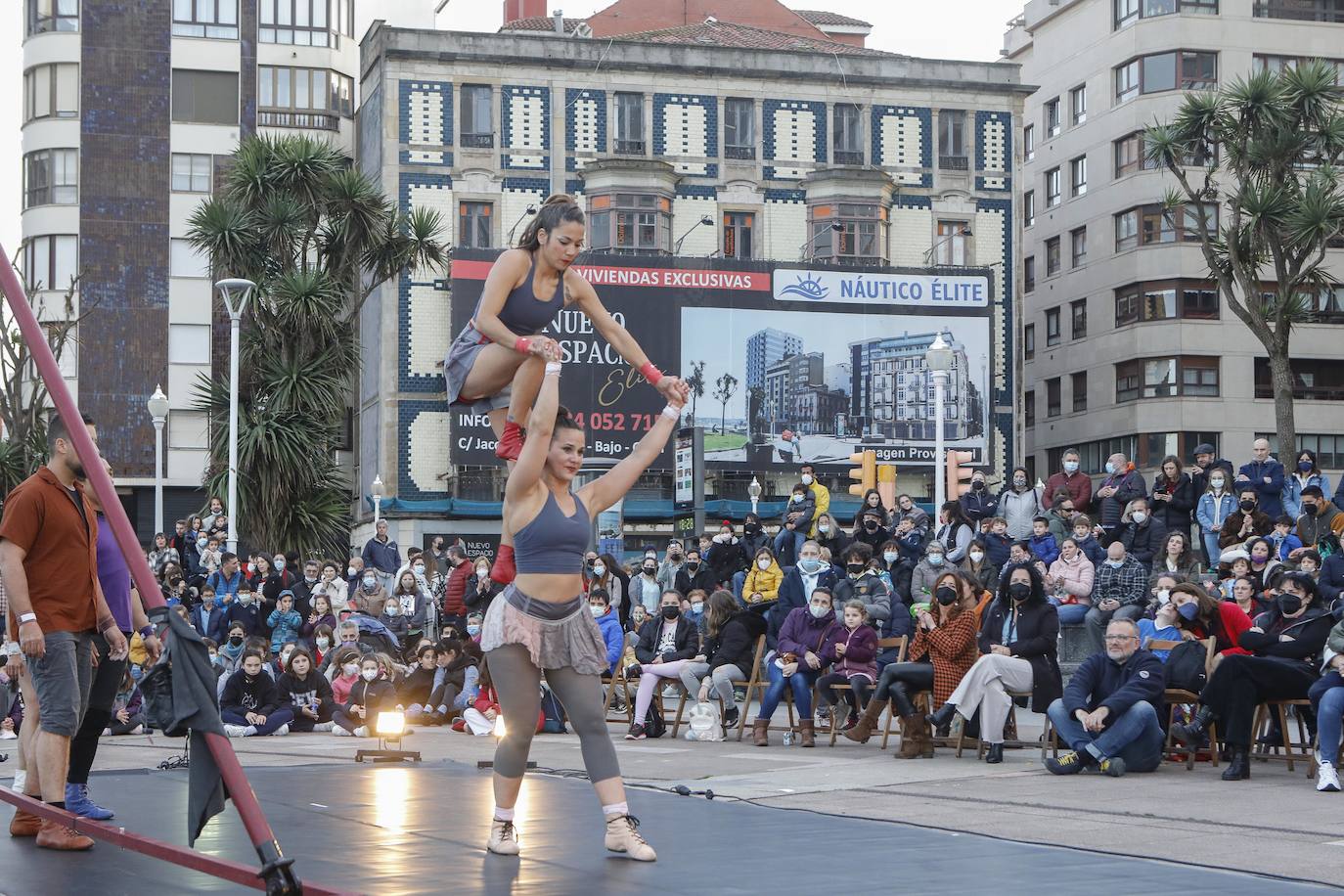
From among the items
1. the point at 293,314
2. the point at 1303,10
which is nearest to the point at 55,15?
the point at 293,314

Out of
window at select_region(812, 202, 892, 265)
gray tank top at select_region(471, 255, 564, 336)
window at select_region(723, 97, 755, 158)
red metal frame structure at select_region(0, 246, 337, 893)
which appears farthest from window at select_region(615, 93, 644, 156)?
red metal frame structure at select_region(0, 246, 337, 893)

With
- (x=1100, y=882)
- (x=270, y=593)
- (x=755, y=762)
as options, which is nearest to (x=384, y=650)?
(x=270, y=593)

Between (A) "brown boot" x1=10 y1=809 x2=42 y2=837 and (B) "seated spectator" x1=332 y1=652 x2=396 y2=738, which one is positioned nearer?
(A) "brown boot" x1=10 y1=809 x2=42 y2=837

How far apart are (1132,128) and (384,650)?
1462 inches

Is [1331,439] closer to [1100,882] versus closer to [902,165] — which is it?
[902,165]

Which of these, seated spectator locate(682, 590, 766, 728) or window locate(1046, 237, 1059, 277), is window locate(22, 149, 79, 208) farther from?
seated spectator locate(682, 590, 766, 728)

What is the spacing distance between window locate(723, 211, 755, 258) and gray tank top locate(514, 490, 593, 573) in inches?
1594

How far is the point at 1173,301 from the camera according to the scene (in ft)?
166

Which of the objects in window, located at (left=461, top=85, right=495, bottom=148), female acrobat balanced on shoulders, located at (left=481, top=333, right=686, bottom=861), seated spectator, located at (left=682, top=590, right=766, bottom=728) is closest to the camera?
female acrobat balanced on shoulders, located at (left=481, top=333, right=686, bottom=861)

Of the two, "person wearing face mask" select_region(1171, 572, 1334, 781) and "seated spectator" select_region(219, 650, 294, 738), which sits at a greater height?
"person wearing face mask" select_region(1171, 572, 1334, 781)

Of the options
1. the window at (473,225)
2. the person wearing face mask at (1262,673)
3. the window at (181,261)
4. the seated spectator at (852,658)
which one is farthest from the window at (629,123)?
the person wearing face mask at (1262,673)

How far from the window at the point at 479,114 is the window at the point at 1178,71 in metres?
18.9

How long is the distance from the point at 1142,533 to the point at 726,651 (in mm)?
5356

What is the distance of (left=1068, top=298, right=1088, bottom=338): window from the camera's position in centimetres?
5366
